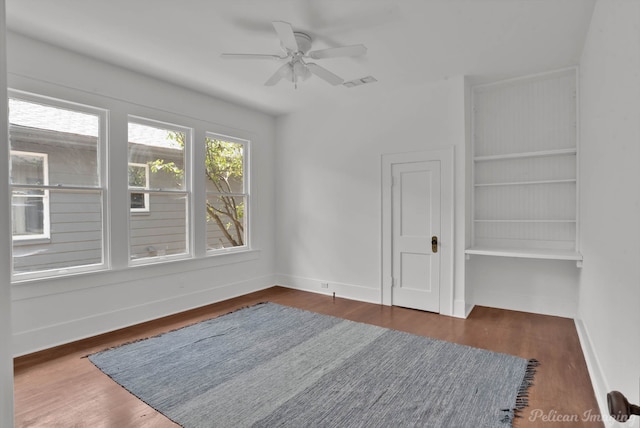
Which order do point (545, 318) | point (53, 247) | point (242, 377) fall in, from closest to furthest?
point (242, 377) → point (53, 247) → point (545, 318)

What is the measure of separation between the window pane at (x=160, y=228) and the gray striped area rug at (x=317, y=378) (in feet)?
3.58

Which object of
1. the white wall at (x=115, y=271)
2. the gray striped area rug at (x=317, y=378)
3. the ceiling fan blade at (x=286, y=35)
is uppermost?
the ceiling fan blade at (x=286, y=35)

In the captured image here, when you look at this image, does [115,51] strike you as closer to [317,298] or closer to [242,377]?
[242,377]

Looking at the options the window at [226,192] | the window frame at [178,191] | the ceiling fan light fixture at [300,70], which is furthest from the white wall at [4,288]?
the window at [226,192]

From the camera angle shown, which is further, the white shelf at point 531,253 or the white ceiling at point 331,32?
the white shelf at point 531,253

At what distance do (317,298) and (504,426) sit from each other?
10.3 ft

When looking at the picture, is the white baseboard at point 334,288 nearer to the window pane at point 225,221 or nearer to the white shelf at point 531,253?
the window pane at point 225,221

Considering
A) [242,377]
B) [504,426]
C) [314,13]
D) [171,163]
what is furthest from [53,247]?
[504,426]

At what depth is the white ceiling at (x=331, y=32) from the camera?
2.64 m

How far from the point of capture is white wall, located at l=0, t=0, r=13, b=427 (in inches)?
49.8

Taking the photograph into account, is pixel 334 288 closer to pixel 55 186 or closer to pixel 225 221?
pixel 225 221

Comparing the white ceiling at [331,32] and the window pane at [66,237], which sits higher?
the white ceiling at [331,32]

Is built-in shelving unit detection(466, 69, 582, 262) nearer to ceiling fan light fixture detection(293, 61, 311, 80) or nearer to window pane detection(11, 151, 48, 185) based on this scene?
ceiling fan light fixture detection(293, 61, 311, 80)

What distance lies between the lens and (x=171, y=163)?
433 centimetres
